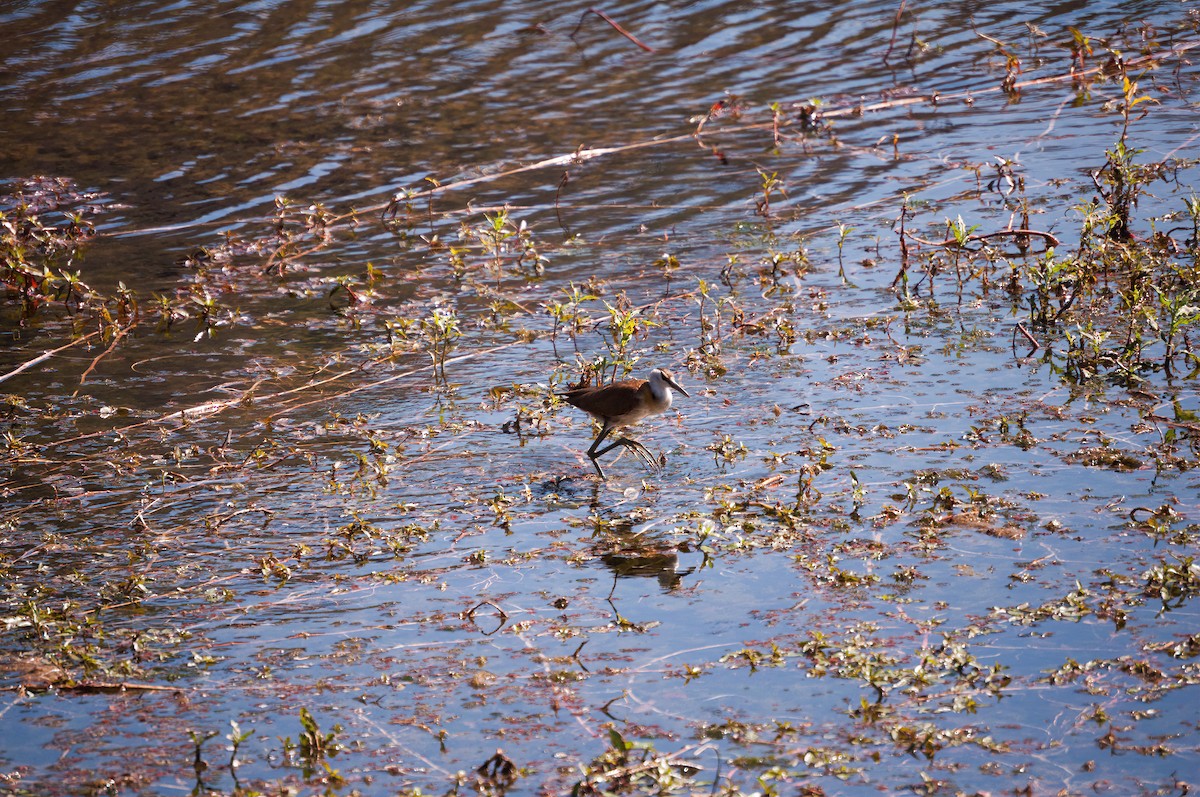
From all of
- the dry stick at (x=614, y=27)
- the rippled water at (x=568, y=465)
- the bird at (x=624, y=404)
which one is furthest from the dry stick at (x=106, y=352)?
the dry stick at (x=614, y=27)

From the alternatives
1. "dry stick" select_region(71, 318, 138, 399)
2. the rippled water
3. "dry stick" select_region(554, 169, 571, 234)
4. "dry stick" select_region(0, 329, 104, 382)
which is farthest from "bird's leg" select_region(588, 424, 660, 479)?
"dry stick" select_region(554, 169, 571, 234)

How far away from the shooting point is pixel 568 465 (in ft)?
24.3

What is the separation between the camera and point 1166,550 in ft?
19.0

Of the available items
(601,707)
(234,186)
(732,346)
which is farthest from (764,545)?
(234,186)

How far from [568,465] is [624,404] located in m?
0.57

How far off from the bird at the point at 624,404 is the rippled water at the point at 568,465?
6.2 inches

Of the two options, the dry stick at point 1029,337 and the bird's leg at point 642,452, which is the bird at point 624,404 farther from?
the dry stick at point 1029,337

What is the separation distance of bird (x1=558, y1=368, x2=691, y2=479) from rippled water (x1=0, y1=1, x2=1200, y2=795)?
0.16m

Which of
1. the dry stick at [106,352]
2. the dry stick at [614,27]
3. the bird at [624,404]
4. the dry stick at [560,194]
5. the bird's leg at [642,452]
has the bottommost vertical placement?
the bird's leg at [642,452]

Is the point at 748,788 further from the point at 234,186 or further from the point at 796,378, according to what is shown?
the point at 234,186

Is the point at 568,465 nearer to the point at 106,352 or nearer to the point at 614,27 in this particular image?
the point at 106,352

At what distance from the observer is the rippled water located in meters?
4.93

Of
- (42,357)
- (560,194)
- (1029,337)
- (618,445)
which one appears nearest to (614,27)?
(560,194)

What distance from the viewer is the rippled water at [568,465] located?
493 cm
